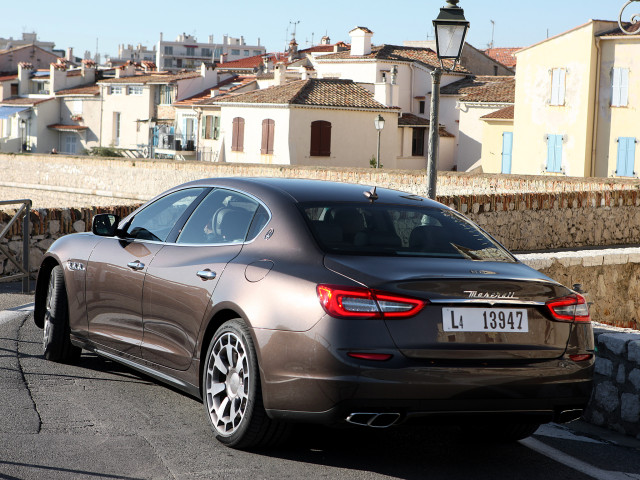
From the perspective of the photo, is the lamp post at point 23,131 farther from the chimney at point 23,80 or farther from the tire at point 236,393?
the tire at point 236,393

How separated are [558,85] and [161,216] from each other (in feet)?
121

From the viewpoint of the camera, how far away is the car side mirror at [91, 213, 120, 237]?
6633 mm

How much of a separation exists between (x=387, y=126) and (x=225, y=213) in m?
50.4

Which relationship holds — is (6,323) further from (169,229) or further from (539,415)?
(539,415)

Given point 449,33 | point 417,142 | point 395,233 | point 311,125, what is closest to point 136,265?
point 395,233

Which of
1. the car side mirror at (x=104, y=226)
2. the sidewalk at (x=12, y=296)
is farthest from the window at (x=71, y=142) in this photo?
the car side mirror at (x=104, y=226)

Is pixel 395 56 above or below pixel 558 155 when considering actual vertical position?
above

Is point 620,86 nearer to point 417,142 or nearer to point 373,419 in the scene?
point 417,142

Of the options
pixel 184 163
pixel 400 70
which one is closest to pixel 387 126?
pixel 400 70

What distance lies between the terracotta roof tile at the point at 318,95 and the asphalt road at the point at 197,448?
47394 mm

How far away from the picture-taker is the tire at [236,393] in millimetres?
4945

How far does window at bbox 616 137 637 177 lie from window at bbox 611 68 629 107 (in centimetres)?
144

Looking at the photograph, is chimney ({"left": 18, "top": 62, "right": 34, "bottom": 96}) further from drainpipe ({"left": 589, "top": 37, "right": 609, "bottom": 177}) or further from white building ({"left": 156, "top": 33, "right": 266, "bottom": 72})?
drainpipe ({"left": 589, "top": 37, "right": 609, "bottom": 177})

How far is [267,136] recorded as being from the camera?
2140 inches
